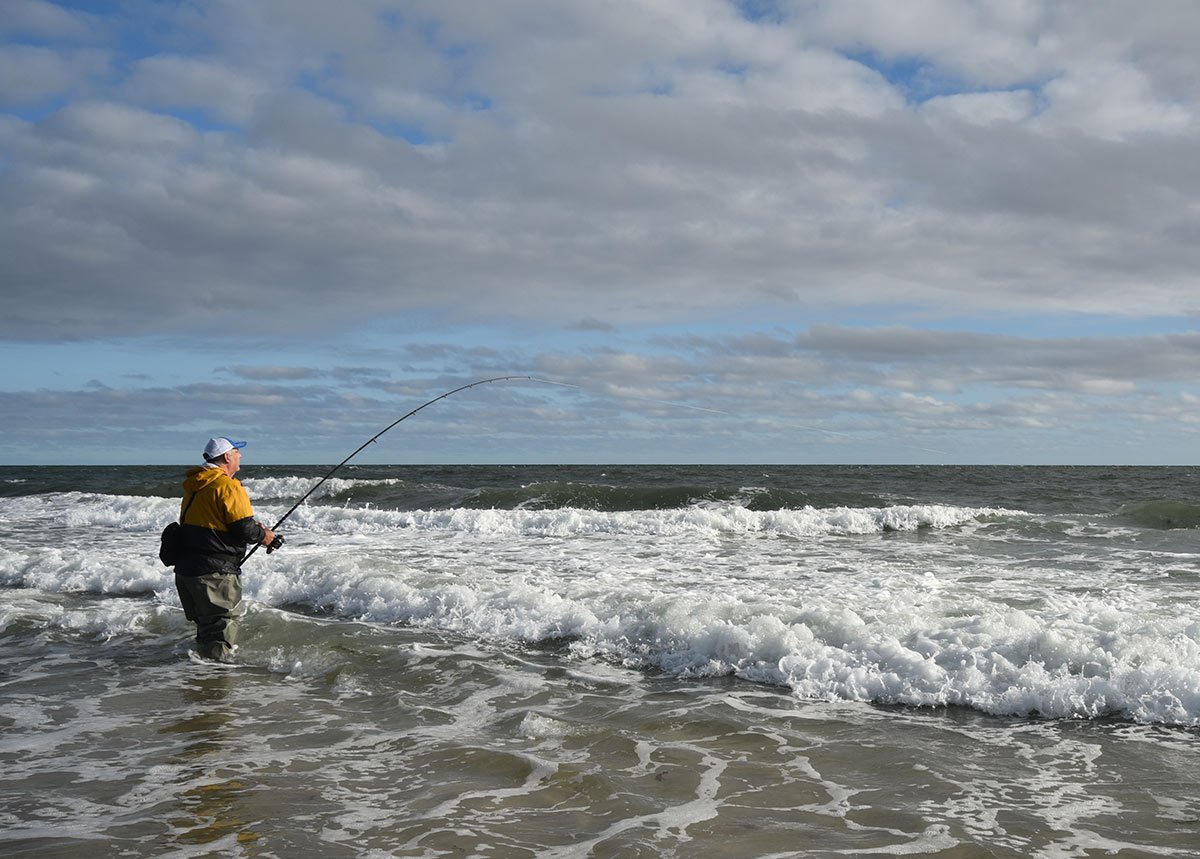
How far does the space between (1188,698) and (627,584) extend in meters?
5.74

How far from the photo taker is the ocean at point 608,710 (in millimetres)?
3934

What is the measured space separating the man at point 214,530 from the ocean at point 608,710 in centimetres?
62

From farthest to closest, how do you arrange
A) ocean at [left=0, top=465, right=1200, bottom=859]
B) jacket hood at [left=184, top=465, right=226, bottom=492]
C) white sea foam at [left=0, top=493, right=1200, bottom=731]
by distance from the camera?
jacket hood at [left=184, top=465, right=226, bottom=492]
white sea foam at [left=0, top=493, right=1200, bottom=731]
ocean at [left=0, top=465, right=1200, bottom=859]

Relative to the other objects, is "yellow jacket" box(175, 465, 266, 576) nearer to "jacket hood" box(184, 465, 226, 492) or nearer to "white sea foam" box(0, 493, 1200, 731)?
"jacket hood" box(184, 465, 226, 492)

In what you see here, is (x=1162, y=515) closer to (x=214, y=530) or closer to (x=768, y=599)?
(x=768, y=599)

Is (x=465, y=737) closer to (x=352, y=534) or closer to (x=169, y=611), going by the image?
(x=169, y=611)

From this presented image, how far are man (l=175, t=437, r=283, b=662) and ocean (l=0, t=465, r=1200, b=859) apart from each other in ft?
2.04

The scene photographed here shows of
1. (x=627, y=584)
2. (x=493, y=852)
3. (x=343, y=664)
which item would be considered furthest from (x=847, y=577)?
(x=493, y=852)

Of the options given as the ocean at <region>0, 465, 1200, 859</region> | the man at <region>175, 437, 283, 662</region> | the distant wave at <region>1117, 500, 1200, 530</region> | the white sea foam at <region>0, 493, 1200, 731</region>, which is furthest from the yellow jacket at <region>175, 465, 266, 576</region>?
the distant wave at <region>1117, 500, 1200, 530</region>

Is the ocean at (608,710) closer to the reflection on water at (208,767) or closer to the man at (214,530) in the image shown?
the reflection on water at (208,767)

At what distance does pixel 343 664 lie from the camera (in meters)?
7.14

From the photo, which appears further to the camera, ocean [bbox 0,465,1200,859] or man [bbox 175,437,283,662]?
man [bbox 175,437,283,662]

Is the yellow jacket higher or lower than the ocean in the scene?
higher

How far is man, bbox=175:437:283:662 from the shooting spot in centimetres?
686
